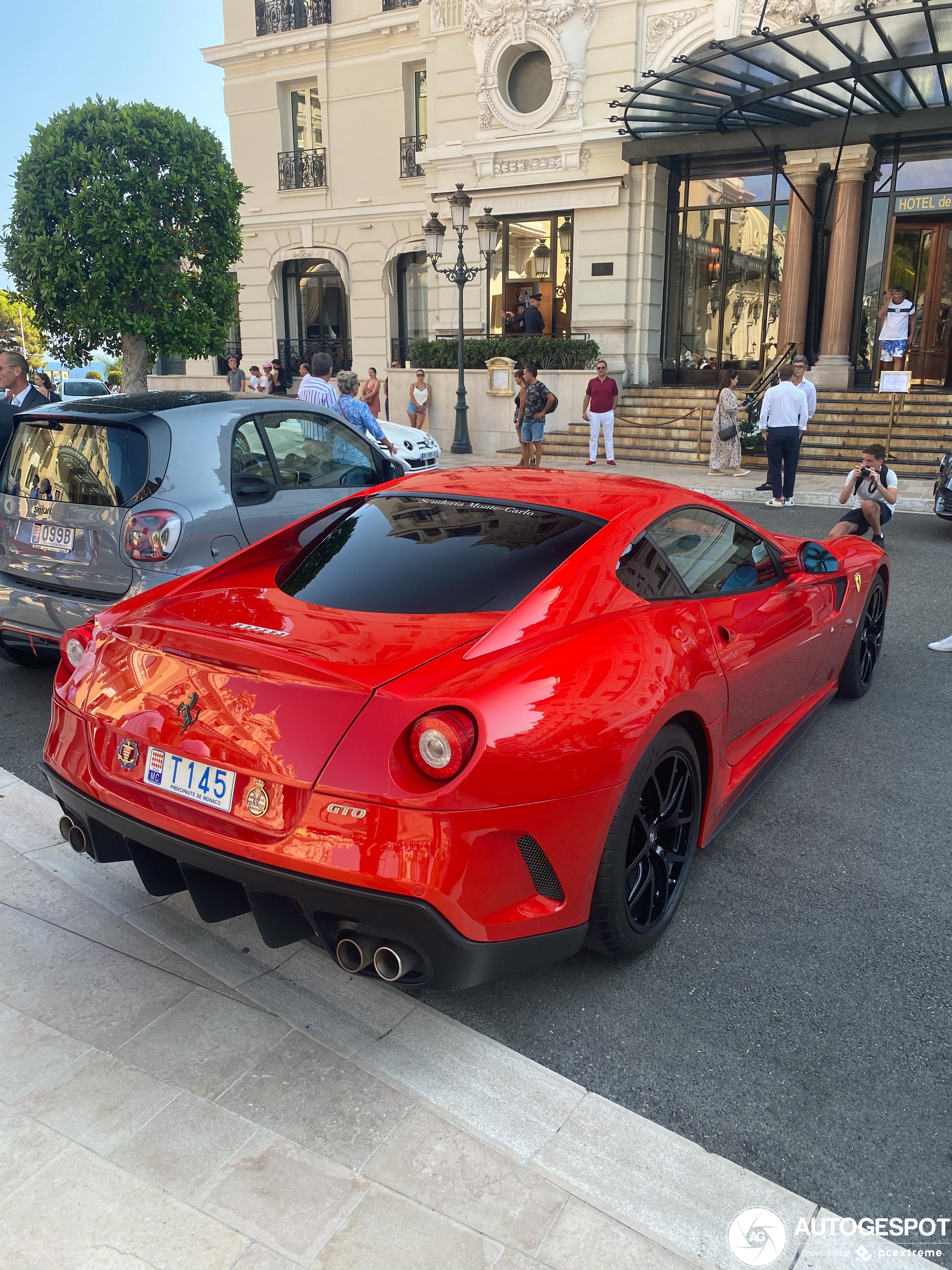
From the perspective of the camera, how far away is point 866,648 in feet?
18.3

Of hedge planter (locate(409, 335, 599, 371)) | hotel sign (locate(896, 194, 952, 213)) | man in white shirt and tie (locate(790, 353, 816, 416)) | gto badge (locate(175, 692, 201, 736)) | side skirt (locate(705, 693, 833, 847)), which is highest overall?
hotel sign (locate(896, 194, 952, 213))

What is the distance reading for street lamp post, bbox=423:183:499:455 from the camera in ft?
64.2

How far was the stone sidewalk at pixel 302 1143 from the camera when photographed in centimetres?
203

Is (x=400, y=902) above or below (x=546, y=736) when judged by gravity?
below

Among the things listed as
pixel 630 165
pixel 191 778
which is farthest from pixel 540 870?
pixel 630 165

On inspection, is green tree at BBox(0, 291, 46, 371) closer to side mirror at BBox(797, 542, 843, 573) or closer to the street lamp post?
the street lamp post

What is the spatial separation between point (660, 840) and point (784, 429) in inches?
435

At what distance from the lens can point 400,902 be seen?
228 centimetres

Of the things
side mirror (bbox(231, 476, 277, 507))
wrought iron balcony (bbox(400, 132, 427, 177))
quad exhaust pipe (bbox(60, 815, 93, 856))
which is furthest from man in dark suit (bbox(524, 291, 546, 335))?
quad exhaust pipe (bbox(60, 815, 93, 856))

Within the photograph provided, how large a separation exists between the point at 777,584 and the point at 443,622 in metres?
1.83

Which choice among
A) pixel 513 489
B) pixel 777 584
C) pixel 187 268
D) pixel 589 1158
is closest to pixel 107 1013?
pixel 589 1158

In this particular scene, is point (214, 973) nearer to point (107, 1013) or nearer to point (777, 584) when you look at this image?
point (107, 1013)

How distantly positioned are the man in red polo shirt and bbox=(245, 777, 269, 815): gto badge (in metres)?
15.9

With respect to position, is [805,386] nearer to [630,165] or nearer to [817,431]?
[817,431]
